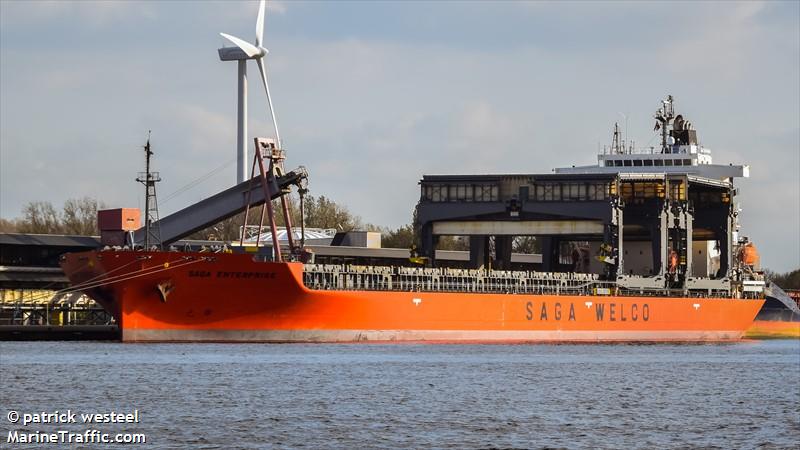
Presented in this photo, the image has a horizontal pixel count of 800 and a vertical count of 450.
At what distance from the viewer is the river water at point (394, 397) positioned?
34125mm

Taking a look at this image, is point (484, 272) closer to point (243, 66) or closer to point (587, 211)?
point (587, 211)

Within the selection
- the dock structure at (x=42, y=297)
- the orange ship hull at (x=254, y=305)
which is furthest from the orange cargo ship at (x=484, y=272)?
the dock structure at (x=42, y=297)

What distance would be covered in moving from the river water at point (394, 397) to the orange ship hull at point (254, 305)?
1310 mm

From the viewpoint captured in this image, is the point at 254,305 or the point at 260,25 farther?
the point at 260,25

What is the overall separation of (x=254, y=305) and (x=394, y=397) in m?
24.7

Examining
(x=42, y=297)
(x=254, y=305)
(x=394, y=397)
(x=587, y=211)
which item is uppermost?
(x=587, y=211)

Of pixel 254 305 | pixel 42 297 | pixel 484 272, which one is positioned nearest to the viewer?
pixel 254 305

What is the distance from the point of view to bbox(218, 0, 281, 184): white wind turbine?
316 feet

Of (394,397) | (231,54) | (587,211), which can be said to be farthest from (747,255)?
(394,397)

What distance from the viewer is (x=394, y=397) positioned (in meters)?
43.1

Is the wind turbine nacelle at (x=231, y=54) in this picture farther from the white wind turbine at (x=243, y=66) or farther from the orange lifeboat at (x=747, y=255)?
the orange lifeboat at (x=747, y=255)

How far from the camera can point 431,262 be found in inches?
3516

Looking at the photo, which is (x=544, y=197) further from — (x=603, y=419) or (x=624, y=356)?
(x=603, y=419)

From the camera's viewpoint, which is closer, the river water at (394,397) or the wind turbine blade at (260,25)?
the river water at (394,397)
